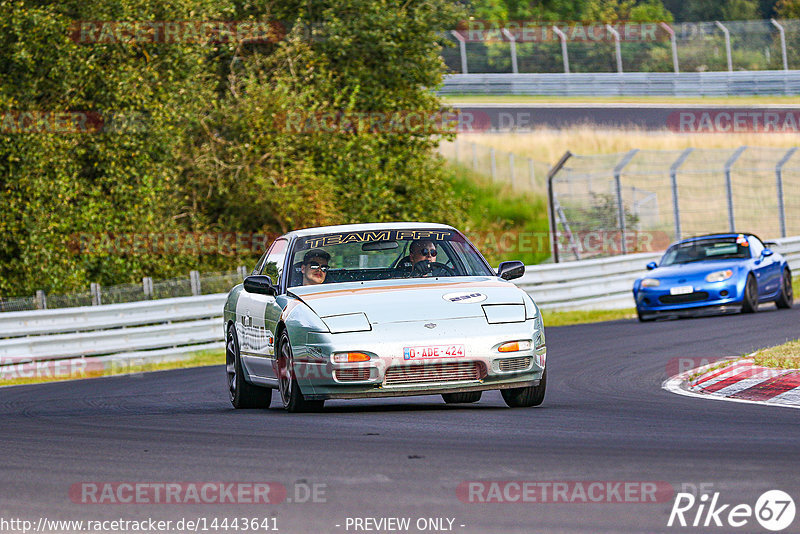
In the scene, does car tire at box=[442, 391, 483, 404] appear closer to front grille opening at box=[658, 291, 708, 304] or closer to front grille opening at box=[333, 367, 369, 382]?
front grille opening at box=[333, 367, 369, 382]

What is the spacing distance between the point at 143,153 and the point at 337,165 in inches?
216

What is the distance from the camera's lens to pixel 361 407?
10.7 meters

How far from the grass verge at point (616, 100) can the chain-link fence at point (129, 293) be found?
1147 inches

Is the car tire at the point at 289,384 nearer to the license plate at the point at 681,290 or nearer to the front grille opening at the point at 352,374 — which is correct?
the front grille opening at the point at 352,374

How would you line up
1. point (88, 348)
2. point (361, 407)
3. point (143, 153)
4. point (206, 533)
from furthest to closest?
1. point (143, 153)
2. point (88, 348)
3. point (361, 407)
4. point (206, 533)

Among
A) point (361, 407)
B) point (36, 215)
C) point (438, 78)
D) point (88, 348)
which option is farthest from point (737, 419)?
point (438, 78)

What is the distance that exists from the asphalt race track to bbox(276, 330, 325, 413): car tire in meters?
0.11

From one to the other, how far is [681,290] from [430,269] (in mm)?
11185

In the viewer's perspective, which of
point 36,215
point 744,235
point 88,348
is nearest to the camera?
point 88,348

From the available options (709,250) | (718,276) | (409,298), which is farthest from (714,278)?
(409,298)

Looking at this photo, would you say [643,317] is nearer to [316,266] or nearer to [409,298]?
[316,266]

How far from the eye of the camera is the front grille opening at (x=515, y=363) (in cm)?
962

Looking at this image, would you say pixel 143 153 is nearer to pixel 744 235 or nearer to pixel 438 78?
pixel 438 78

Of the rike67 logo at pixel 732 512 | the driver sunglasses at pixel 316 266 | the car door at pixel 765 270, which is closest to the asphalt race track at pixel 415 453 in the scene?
the rike67 logo at pixel 732 512
